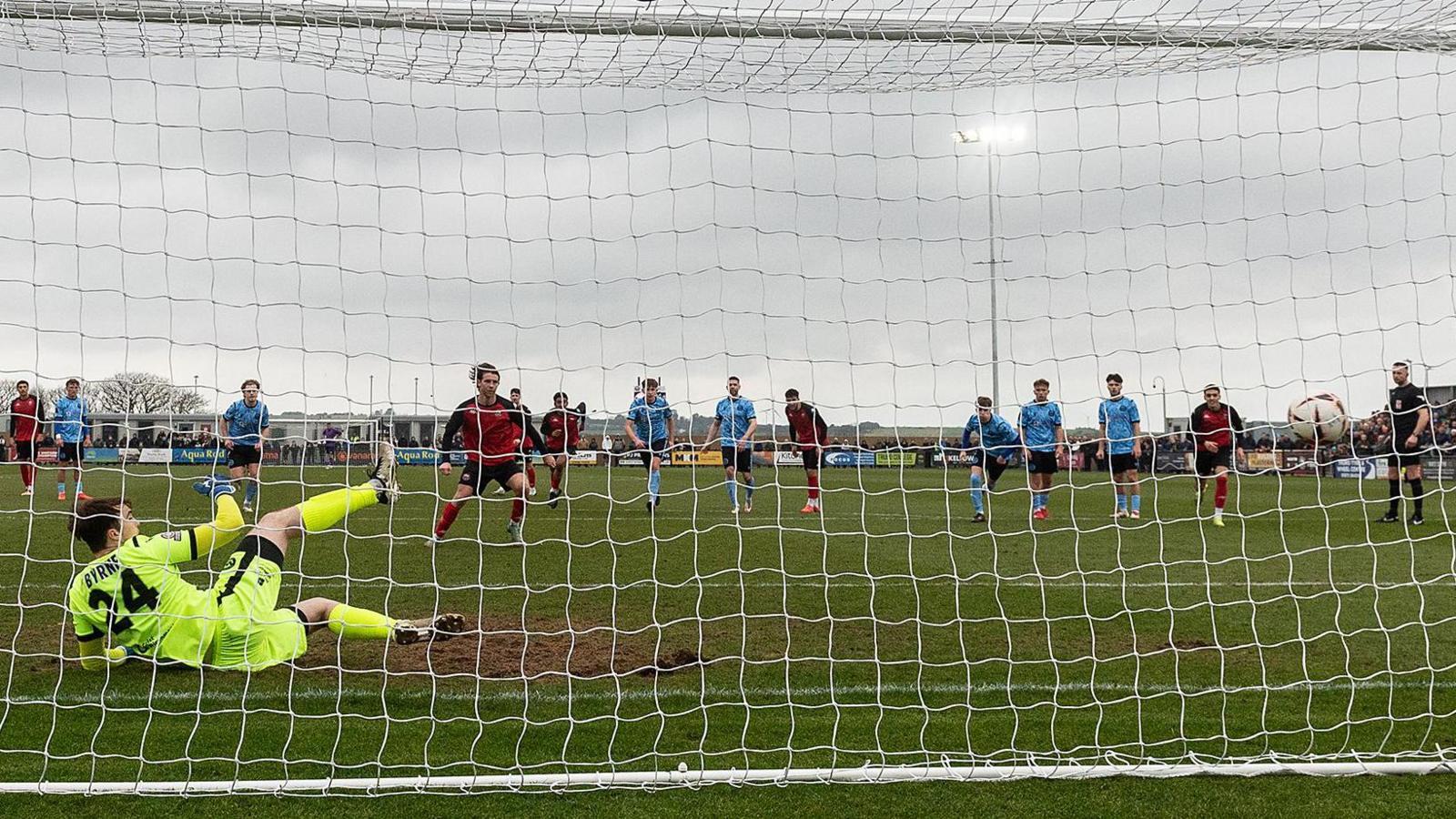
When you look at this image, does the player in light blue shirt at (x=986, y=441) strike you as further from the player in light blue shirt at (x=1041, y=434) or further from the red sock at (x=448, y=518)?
the red sock at (x=448, y=518)

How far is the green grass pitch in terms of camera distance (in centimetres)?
422

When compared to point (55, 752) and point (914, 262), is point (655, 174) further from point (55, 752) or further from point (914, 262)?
point (55, 752)

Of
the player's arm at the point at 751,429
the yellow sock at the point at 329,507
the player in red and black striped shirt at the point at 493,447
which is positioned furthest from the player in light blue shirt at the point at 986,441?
the yellow sock at the point at 329,507

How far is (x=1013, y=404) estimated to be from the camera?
204 inches

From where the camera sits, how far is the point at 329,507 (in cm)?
575

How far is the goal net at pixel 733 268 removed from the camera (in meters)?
4.51

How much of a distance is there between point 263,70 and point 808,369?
2808mm

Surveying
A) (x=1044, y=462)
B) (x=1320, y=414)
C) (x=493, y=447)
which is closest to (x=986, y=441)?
(x=1044, y=462)

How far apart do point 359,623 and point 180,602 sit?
81 centimetres

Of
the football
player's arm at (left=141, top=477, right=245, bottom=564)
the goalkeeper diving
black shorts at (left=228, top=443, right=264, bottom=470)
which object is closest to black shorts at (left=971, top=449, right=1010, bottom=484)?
the football

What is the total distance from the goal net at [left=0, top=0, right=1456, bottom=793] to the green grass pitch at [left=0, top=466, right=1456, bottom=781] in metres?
0.04

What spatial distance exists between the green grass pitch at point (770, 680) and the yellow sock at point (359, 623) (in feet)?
0.47

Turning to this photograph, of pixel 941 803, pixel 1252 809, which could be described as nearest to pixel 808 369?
pixel 941 803

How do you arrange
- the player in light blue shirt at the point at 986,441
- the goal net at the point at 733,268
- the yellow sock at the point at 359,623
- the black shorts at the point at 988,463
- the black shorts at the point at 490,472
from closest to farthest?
the goal net at the point at 733,268
the yellow sock at the point at 359,623
the black shorts at the point at 490,472
the black shorts at the point at 988,463
the player in light blue shirt at the point at 986,441
